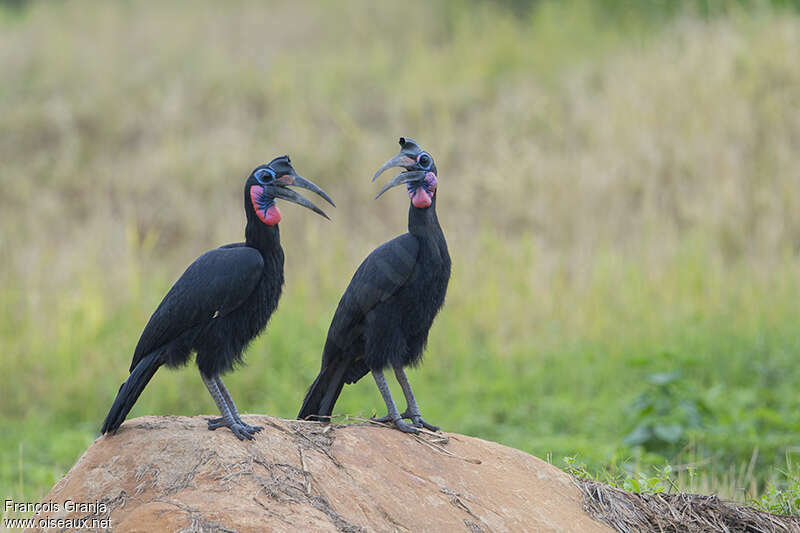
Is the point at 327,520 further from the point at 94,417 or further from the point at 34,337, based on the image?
the point at 34,337

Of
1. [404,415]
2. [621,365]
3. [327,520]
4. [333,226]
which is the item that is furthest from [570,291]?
[327,520]

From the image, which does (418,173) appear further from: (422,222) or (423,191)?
(422,222)

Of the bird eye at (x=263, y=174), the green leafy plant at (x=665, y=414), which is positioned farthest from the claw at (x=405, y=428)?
the green leafy plant at (x=665, y=414)

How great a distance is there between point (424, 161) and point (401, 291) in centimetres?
56

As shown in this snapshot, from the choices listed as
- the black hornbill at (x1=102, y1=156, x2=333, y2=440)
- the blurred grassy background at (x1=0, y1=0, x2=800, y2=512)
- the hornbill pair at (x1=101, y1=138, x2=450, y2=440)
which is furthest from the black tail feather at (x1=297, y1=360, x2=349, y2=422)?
the blurred grassy background at (x1=0, y1=0, x2=800, y2=512)

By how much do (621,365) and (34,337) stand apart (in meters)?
5.55

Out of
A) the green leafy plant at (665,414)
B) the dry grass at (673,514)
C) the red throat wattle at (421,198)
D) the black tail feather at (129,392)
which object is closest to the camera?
the black tail feather at (129,392)

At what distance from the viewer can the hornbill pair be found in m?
3.47

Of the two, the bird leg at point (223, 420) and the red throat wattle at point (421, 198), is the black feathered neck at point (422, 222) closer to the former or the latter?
Answer: the red throat wattle at point (421, 198)

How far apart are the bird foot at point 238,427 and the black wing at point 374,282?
623 millimetres

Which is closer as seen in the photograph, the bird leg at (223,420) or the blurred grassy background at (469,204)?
the bird leg at (223,420)

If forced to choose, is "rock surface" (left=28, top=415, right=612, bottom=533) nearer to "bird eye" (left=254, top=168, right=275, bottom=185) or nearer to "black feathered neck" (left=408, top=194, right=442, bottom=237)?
"black feathered neck" (left=408, top=194, right=442, bottom=237)

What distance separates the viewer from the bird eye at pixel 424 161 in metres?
3.81

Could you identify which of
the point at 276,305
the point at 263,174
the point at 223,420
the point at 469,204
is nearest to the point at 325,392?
the point at 276,305
